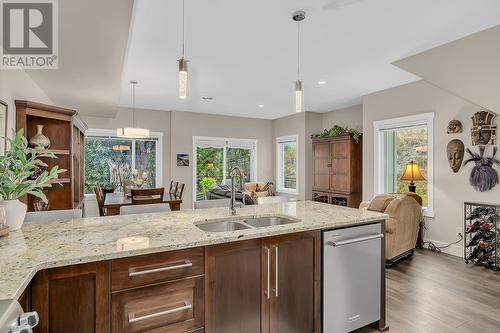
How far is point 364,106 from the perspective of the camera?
18.1ft

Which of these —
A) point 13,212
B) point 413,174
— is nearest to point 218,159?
point 413,174

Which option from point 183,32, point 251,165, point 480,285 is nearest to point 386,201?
point 480,285

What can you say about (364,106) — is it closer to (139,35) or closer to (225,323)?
(139,35)

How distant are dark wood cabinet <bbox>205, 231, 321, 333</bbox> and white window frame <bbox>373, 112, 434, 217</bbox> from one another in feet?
11.1

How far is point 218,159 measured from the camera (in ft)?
25.2

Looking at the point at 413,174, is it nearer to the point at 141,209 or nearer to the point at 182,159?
the point at 141,209

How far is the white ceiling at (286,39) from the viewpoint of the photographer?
2475 mm

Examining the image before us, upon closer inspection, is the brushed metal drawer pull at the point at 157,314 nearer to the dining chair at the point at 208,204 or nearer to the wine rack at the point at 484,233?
the dining chair at the point at 208,204

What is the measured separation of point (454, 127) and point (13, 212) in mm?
5000

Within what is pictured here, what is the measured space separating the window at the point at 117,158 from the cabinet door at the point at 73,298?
5.24 meters

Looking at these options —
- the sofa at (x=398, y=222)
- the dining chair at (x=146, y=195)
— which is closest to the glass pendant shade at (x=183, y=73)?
the dining chair at (x=146, y=195)

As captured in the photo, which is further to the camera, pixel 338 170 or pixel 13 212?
pixel 338 170

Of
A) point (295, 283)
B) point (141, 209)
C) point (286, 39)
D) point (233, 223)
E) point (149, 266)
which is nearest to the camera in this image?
point (149, 266)

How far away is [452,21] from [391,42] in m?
0.56
